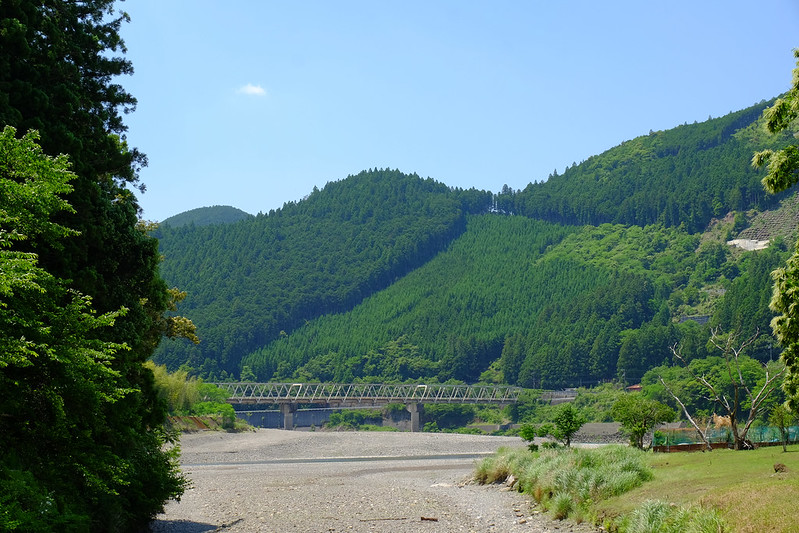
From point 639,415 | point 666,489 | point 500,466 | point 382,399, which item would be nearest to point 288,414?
point 382,399

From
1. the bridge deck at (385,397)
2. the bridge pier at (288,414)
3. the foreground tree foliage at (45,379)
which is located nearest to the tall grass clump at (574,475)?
the foreground tree foliage at (45,379)

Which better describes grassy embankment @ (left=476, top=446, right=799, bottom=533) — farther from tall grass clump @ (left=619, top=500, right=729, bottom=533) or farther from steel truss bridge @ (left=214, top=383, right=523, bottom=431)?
steel truss bridge @ (left=214, top=383, right=523, bottom=431)

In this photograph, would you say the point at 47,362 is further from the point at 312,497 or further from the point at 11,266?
the point at 312,497

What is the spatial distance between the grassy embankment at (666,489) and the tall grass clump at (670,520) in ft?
0.07

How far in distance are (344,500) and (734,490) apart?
16.7 meters

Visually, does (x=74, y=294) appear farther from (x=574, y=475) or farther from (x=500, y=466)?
(x=500, y=466)

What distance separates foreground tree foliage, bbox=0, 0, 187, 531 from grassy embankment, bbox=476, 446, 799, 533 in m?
11.8

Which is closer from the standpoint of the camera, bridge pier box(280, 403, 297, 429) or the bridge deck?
bridge pier box(280, 403, 297, 429)

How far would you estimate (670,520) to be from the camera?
18.3 m

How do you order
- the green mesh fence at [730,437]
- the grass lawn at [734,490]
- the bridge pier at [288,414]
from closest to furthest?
the grass lawn at [734,490]
the green mesh fence at [730,437]
the bridge pier at [288,414]

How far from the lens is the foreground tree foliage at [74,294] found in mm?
15180

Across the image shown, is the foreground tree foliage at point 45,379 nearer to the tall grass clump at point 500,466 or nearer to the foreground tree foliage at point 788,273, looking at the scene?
the foreground tree foliage at point 788,273

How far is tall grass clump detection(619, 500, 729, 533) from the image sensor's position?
1691cm

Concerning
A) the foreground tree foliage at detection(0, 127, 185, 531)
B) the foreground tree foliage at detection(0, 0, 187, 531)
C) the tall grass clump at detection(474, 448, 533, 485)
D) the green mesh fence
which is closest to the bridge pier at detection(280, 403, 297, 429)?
the green mesh fence
